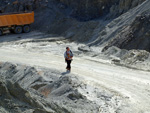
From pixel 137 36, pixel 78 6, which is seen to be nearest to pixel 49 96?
pixel 137 36

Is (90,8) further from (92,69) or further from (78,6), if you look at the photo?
(92,69)

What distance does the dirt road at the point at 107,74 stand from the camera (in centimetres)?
934

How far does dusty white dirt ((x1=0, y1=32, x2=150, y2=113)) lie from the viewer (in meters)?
9.34

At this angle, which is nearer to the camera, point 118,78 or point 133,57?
point 118,78

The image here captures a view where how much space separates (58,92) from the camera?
9805mm

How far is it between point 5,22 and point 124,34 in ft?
41.2

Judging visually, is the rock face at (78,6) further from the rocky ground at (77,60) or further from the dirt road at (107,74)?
the dirt road at (107,74)

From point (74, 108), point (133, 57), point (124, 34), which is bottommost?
point (74, 108)

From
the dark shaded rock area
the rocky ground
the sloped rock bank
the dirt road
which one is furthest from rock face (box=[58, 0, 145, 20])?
the sloped rock bank

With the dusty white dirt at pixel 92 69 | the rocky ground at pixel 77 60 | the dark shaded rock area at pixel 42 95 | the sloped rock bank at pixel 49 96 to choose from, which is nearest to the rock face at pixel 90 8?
the rocky ground at pixel 77 60

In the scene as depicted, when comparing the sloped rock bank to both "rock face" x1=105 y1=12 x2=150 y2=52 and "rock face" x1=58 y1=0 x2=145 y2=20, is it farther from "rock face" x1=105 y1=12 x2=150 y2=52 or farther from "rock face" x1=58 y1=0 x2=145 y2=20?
"rock face" x1=58 y1=0 x2=145 y2=20

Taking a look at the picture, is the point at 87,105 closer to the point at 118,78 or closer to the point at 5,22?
the point at 118,78

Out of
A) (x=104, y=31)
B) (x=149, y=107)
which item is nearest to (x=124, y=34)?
(x=104, y=31)

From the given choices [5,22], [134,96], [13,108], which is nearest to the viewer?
[13,108]
